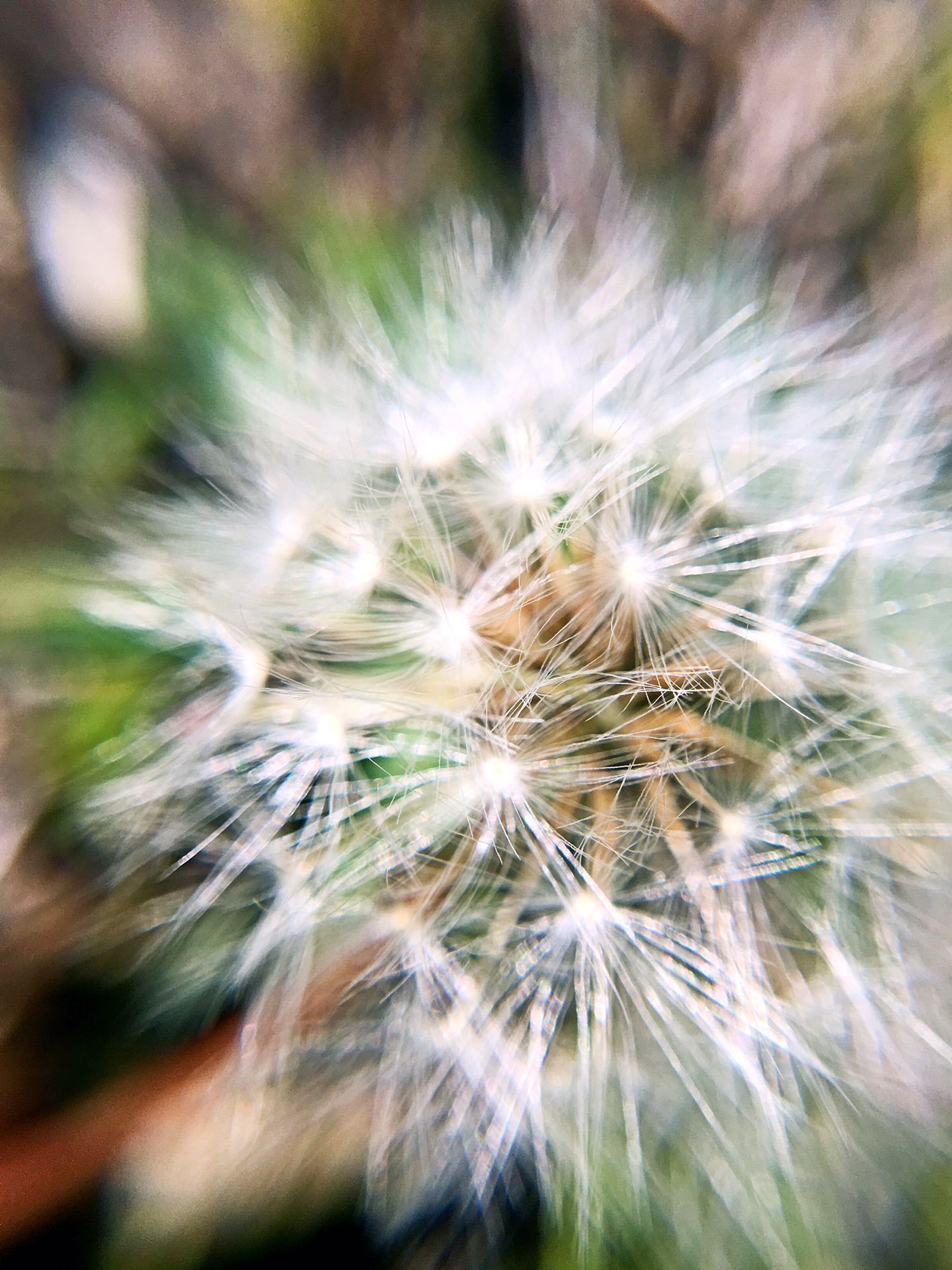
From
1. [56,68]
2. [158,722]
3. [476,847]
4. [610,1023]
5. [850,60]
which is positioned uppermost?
[56,68]

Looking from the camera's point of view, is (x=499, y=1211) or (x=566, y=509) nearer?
(x=566, y=509)

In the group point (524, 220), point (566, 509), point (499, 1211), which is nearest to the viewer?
point (566, 509)

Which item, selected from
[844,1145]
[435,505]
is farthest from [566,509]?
[844,1145]

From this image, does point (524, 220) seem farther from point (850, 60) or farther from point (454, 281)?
point (850, 60)

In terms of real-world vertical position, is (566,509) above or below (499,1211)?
above

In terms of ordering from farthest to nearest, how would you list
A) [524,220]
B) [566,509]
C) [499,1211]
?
[524,220], [499,1211], [566,509]

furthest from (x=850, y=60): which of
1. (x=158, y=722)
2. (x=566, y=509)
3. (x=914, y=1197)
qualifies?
(x=914, y=1197)
